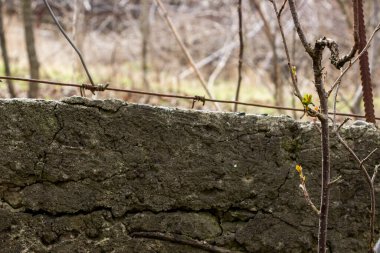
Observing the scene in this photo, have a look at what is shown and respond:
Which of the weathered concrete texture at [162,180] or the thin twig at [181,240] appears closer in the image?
the weathered concrete texture at [162,180]

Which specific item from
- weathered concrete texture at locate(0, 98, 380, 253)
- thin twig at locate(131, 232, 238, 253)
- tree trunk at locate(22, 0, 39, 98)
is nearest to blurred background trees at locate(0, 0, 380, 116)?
tree trunk at locate(22, 0, 39, 98)

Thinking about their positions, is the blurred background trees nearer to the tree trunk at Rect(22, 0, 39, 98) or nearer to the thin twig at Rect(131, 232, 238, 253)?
the tree trunk at Rect(22, 0, 39, 98)

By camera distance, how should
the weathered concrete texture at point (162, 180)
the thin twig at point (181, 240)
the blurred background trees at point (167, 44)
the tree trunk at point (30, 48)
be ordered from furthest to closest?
the blurred background trees at point (167, 44) → the tree trunk at point (30, 48) → the thin twig at point (181, 240) → the weathered concrete texture at point (162, 180)

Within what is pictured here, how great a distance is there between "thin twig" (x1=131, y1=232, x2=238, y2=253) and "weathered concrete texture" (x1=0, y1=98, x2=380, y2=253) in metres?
0.01

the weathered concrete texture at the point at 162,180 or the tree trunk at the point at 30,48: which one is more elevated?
the tree trunk at the point at 30,48

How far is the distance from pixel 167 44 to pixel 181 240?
946 centimetres

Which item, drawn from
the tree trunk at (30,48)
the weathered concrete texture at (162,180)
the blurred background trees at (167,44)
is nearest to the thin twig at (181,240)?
the weathered concrete texture at (162,180)

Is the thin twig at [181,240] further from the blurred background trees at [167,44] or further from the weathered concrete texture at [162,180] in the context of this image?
the blurred background trees at [167,44]

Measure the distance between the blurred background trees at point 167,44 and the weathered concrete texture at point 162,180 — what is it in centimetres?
559

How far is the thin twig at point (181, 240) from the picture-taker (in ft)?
6.97

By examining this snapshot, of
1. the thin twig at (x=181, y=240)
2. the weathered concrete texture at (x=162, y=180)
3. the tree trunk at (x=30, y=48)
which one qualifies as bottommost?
the thin twig at (x=181, y=240)

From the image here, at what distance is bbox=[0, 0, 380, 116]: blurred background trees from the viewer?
8.86m

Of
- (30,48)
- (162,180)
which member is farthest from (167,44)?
(162,180)

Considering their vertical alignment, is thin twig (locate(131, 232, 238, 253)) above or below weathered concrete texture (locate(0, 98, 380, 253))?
below
